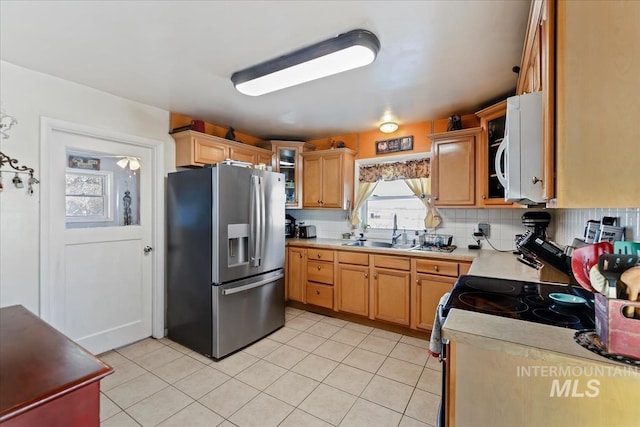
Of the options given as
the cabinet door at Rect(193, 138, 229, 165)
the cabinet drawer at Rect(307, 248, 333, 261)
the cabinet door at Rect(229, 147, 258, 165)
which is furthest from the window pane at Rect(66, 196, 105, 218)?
the cabinet drawer at Rect(307, 248, 333, 261)

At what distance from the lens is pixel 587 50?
0.87 metres

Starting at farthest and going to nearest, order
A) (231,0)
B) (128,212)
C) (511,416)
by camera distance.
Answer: (128,212) → (231,0) → (511,416)

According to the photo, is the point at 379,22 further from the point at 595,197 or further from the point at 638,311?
the point at 638,311

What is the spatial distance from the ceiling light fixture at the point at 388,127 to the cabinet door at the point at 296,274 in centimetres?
177

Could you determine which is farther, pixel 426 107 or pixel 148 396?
pixel 426 107

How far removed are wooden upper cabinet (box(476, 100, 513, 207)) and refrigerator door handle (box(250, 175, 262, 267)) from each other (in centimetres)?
215

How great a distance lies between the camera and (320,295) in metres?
3.44

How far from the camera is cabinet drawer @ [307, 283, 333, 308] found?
11.1 feet

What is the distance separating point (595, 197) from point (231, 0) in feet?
5.59

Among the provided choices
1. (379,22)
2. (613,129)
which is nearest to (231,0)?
(379,22)

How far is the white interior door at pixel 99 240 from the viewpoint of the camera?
7.56 ft

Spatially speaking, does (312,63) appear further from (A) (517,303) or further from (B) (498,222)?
(B) (498,222)

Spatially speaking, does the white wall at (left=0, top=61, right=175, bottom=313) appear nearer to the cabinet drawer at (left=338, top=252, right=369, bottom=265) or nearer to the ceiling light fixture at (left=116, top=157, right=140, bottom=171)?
the ceiling light fixture at (left=116, top=157, right=140, bottom=171)

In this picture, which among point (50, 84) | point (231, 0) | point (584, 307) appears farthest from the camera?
point (50, 84)
